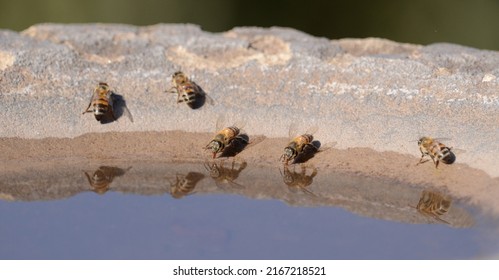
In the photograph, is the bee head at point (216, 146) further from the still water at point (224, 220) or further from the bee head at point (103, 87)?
the bee head at point (103, 87)

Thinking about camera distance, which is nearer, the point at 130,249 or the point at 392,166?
the point at 130,249

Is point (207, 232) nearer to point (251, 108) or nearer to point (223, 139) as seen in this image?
point (223, 139)

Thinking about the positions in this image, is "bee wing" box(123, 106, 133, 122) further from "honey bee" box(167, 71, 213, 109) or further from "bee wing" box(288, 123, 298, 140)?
"bee wing" box(288, 123, 298, 140)

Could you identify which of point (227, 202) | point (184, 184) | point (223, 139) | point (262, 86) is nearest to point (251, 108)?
point (262, 86)

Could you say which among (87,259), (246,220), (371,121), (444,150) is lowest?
(87,259)

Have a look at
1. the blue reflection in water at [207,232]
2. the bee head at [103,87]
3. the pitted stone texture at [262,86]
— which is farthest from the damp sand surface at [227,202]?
the bee head at [103,87]

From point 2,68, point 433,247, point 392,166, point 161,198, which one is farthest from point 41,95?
point 433,247

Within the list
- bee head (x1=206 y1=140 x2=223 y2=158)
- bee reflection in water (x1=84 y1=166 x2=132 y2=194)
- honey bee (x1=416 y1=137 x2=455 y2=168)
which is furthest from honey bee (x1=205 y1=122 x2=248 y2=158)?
honey bee (x1=416 y1=137 x2=455 y2=168)

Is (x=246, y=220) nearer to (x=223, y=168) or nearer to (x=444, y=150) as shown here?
(x=223, y=168)
